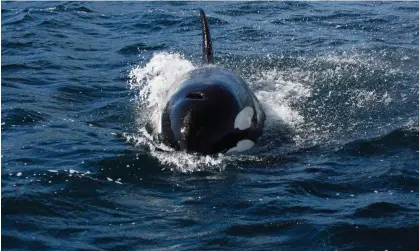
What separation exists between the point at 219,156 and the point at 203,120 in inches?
25.7

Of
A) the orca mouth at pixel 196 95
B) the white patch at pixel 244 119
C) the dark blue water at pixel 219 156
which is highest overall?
the orca mouth at pixel 196 95

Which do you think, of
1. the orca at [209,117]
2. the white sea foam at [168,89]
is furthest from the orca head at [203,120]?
the white sea foam at [168,89]

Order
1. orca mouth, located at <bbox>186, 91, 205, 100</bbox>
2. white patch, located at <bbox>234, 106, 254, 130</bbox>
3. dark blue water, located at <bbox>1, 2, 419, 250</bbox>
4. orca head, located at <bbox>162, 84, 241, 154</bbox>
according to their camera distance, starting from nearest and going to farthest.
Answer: dark blue water, located at <bbox>1, 2, 419, 250</bbox> < orca head, located at <bbox>162, 84, 241, 154</bbox> < orca mouth, located at <bbox>186, 91, 205, 100</bbox> < white patch, located at <bbox>234, 106, 254, 130</bbox>

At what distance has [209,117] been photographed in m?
11.4

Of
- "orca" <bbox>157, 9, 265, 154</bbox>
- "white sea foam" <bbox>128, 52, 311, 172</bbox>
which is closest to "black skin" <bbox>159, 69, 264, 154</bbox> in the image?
"orca" <bbox>157, 9, 265, 154</bbox>

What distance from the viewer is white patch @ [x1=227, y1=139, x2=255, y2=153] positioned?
11805 millimetres

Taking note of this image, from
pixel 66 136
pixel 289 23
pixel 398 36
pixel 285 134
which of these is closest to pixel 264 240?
pixel 285 134

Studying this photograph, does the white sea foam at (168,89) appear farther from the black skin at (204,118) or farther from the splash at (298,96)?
the black skin at (204,118)

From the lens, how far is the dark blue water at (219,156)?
908cm

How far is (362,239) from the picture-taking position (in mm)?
8711

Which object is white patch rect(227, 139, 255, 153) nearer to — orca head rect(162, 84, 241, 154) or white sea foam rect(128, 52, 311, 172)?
orca head rect(162, 84, 241, 154)

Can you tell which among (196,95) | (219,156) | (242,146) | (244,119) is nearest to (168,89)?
(196,95)

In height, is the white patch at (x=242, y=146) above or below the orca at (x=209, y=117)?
below

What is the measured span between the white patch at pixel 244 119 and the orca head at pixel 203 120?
0.09 meters
